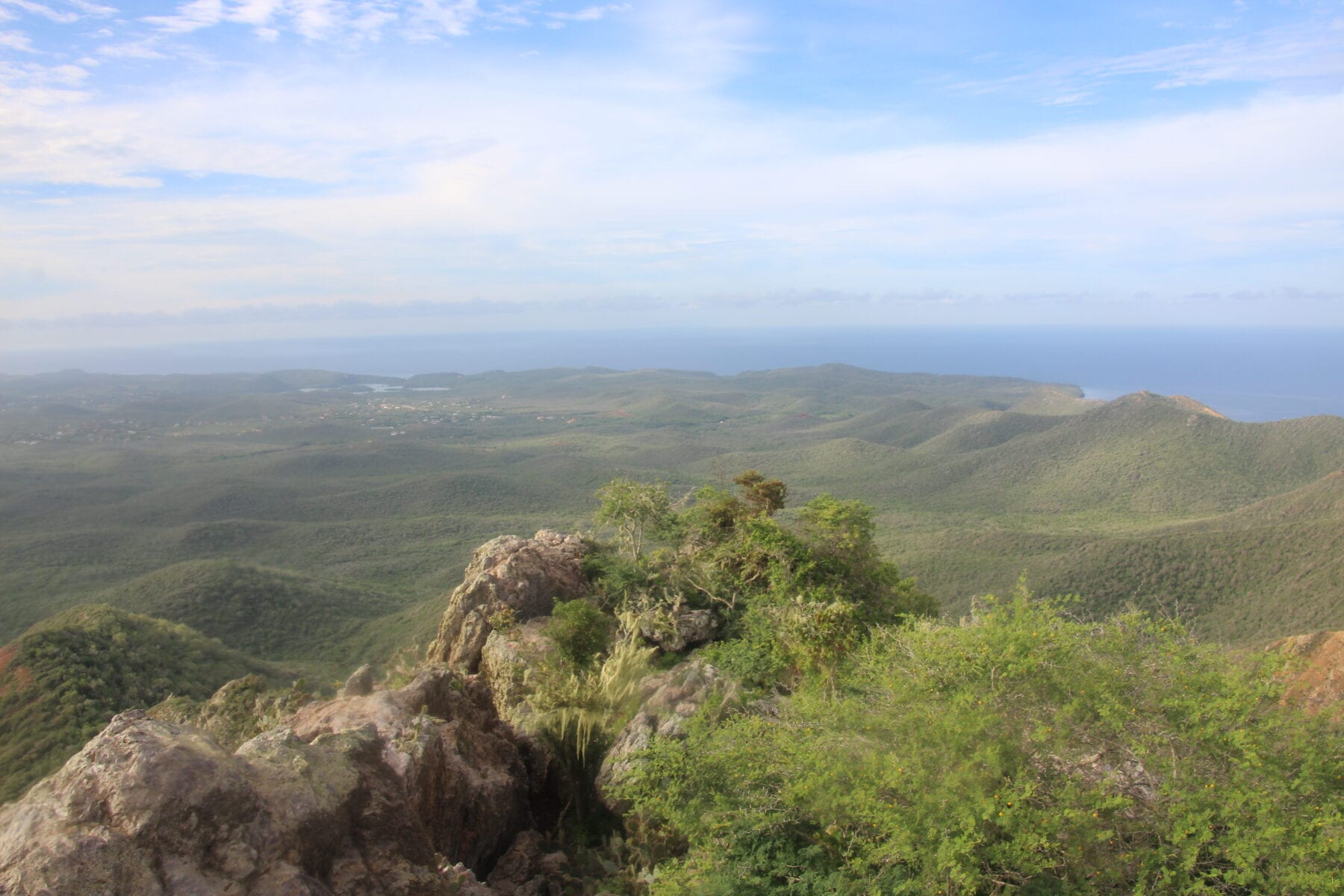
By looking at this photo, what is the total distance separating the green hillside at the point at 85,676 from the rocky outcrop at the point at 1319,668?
23967mm

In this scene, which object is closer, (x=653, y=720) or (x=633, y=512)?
(x=653, y=720)

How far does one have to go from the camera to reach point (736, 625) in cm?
1502

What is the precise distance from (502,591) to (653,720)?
6573 mm

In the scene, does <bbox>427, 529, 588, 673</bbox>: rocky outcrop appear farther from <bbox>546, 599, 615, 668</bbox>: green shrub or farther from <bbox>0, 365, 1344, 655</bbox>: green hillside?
<bbox>0, 365, 1344, 655</bbox>: green hillside

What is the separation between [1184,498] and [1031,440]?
74.3 feet

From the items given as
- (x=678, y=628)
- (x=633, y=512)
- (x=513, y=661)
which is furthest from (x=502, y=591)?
(x=633, y=512)

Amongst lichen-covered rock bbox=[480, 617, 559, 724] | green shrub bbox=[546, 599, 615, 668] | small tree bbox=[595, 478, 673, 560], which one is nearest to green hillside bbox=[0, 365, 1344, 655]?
small tree bbox=[595, 478, 673, 560]

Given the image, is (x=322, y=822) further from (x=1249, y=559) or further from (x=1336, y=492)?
(x=1336, y=492)

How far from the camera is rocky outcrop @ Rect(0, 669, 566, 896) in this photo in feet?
15.5

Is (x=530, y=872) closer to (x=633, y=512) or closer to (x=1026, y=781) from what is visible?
(x=1026, y=781)

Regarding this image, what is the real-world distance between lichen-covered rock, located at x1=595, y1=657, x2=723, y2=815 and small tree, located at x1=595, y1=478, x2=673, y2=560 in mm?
6290

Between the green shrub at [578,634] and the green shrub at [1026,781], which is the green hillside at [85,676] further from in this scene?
the green shrub at [1026,781]

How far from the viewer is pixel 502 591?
15.2m

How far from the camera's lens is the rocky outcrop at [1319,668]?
33.7ft
